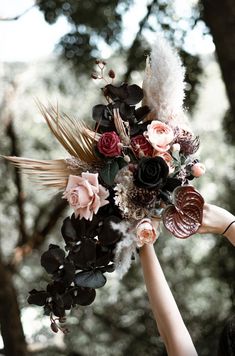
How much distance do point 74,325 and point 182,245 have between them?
4.01 feet

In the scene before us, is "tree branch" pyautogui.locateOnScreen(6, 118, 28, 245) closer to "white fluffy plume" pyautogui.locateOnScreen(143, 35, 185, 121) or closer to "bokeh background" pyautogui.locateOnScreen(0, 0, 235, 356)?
"bokeh background" pyautogui.locateOnScreen(0, 0, 235, 356)

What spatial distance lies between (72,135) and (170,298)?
46 centimetres

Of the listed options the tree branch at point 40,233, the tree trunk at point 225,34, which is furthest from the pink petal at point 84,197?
the tree branch at point 40,233

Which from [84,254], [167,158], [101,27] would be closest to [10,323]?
[101,27]

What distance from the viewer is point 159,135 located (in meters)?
1.45

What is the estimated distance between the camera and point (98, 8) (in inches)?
185

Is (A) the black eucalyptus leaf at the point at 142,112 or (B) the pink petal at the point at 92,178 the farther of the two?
(A) the black eucalyptus leaf at the point at 142,112

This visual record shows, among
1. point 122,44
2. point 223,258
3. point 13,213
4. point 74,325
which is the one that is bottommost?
point 74,325

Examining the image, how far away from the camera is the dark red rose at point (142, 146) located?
1461mm

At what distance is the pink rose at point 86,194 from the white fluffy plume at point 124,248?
0.21 ft

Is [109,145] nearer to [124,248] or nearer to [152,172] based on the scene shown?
[152,172]

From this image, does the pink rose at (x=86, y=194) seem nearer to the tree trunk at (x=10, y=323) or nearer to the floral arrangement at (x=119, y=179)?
the floral arrangement at (x=119, y=179)

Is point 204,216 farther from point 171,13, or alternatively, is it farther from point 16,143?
point 16,143

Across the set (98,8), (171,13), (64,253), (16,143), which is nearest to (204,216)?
(64,253)
